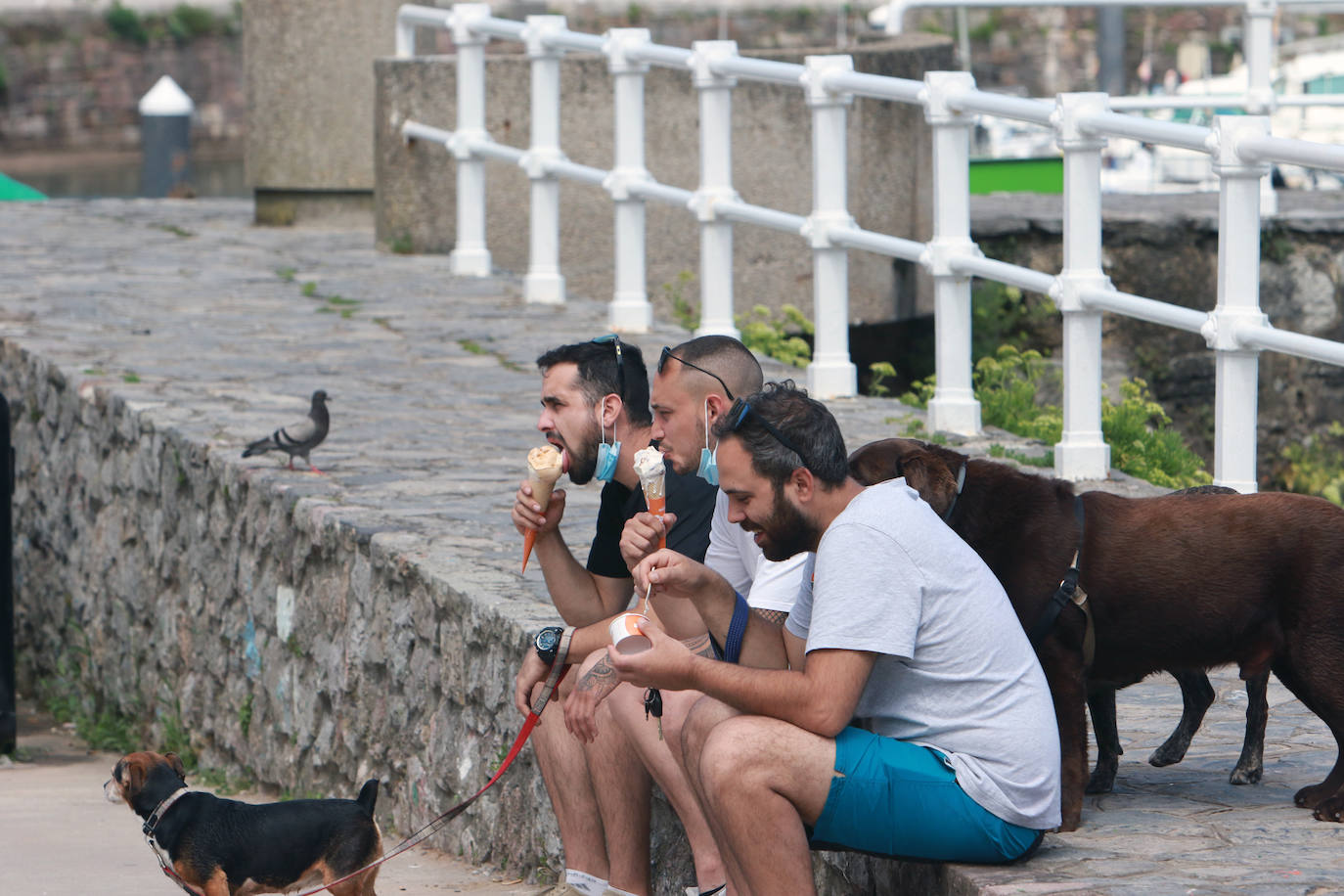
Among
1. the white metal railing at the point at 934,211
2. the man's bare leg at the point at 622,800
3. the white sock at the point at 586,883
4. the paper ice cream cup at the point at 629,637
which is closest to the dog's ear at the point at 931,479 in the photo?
the paper ice cream cup at the point at 629,637

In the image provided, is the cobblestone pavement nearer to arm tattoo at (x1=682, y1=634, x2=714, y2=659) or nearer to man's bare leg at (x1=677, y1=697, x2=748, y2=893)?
man's bare leg at (x1=677, y1=697, x2=748, y2=893)

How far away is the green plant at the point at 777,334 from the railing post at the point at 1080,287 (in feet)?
9.37

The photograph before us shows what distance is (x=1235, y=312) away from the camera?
605cm

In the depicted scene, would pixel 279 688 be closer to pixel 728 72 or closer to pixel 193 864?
pixel 193 864

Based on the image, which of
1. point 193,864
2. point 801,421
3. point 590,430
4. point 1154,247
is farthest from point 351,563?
point 1154,247

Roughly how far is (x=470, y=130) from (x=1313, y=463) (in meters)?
4.70

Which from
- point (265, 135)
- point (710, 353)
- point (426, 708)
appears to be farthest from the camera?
point (265, 135)

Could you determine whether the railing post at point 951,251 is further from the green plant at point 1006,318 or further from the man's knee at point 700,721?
the man's knee at point 700,721

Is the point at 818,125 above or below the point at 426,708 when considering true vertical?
above

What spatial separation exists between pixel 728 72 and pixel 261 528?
293 cm

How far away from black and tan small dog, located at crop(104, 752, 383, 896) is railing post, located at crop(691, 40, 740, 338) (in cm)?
431

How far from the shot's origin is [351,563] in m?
6.59

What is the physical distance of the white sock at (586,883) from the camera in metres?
4.75

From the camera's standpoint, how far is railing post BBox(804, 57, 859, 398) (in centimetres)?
822
